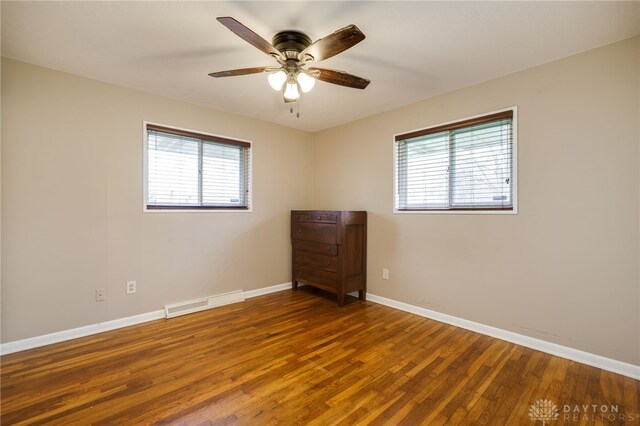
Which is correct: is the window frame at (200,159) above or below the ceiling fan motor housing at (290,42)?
below

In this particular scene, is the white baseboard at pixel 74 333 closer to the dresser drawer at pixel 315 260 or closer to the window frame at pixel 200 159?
the window frame at pixel 200 159

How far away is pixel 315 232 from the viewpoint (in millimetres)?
3645

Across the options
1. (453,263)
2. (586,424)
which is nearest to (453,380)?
(586,424)

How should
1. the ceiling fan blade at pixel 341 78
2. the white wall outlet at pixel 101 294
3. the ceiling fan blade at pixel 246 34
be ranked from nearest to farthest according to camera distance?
the ceiling fan blade at pixel 246 34
the ceiling fan blade at pixel 341 78
the white wall outlet at pixel 101 294

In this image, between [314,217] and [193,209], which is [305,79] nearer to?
[314,217]

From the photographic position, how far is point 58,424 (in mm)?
A: 1521

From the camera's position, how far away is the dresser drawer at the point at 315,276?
345 centimetres

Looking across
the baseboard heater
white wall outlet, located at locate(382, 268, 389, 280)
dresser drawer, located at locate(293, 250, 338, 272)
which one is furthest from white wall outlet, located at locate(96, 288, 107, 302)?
white wall outlet, located at locate(382, 268, 389, 280)

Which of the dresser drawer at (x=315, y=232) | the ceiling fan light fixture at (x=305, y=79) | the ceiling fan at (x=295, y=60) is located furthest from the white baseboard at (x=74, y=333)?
the ceiling fan light fixture at (x=305, y=79)

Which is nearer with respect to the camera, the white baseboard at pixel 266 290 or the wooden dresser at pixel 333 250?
the wooden dresser at pixel 333 250

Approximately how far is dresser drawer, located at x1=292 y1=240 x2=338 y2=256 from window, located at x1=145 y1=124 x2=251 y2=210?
86cm

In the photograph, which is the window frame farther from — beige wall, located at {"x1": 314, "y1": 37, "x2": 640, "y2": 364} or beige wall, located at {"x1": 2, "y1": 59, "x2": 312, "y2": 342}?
beige wall, located at {"x1": 314, "y1": 37, "x2": 640, "y2": 364}

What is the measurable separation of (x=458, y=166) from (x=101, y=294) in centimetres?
371

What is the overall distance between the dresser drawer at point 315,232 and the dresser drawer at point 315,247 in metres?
0.05
